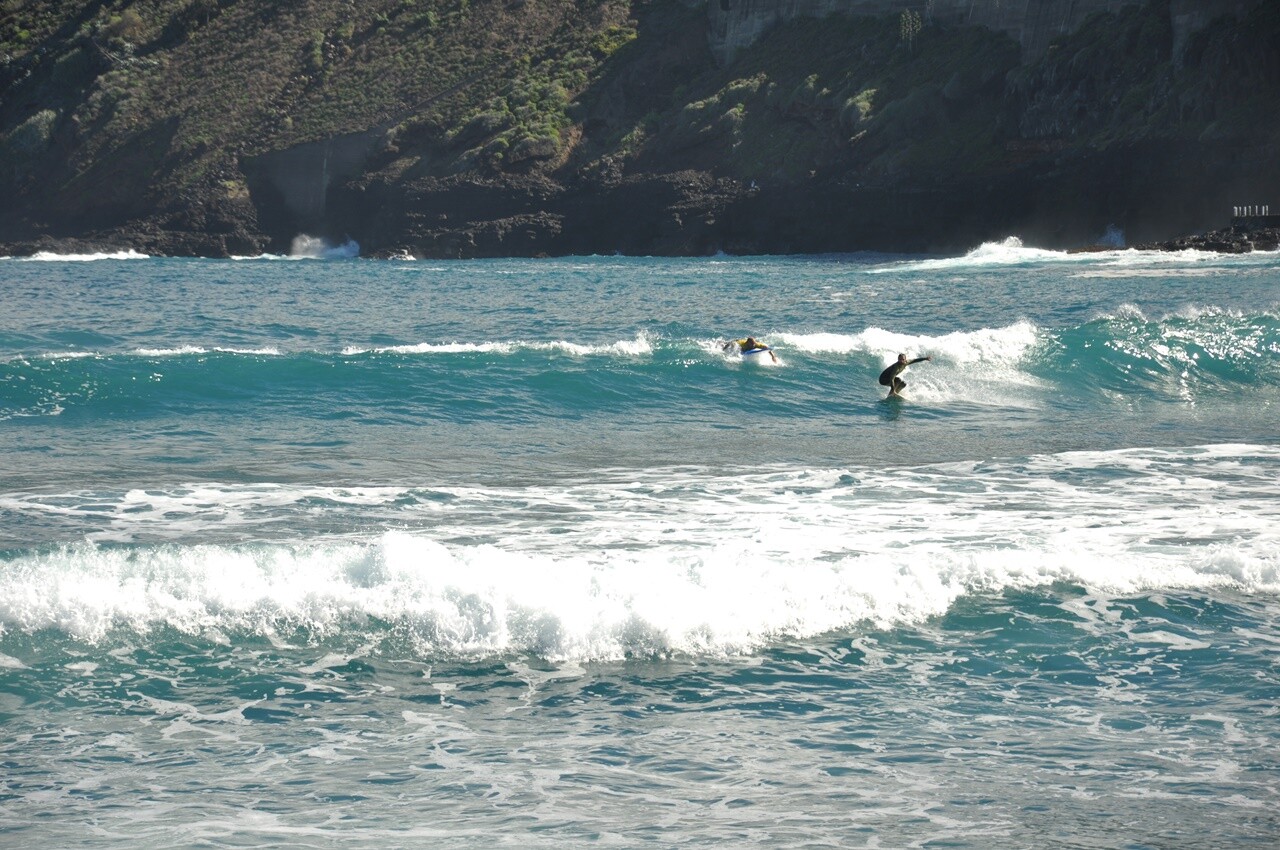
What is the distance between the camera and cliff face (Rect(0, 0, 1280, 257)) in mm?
54438

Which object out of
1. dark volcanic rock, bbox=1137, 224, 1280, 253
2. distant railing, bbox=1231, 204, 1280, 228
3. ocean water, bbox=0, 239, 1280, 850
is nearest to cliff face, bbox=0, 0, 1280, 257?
distant railing, bbox=1231, 204, 1280, 228

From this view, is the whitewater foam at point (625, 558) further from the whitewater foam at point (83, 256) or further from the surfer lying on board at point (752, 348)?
the whitewater foam at point (83, 256)

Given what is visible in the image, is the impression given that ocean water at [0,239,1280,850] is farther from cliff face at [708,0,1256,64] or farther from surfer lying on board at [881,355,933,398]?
cliff face at [708,0,1256,64]

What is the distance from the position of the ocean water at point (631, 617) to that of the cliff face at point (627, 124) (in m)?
39.3

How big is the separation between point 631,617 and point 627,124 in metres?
63.8

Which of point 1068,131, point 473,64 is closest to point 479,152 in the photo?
point 473,64

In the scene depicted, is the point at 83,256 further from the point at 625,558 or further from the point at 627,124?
the point at 625,558

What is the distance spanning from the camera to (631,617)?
8297 millimetres

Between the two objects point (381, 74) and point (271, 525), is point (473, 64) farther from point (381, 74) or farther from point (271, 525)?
point (271, 525)

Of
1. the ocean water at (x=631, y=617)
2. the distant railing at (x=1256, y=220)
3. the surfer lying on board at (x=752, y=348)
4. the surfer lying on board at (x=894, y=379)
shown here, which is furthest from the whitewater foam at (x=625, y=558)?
the distant railing at (x=1256, y=220)

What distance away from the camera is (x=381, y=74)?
252 ft

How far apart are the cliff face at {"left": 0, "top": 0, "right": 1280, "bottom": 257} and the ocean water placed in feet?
129

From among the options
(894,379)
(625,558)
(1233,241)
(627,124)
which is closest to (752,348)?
(894,379)

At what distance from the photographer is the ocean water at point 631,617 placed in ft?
20.3
